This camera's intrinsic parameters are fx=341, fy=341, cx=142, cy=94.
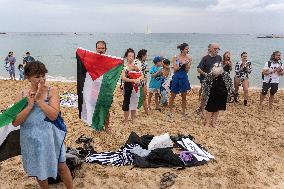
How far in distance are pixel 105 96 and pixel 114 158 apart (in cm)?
127

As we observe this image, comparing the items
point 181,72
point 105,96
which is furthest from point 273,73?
point 105,96

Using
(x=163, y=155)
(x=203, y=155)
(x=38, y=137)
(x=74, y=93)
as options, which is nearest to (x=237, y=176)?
(x=203, y=155)

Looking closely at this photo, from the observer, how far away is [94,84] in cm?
679

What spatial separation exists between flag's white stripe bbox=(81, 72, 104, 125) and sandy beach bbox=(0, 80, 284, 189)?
2.49ft

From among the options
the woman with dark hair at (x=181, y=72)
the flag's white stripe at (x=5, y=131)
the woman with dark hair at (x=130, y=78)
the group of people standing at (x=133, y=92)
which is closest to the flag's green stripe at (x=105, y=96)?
the group of people standing at (x=133, y=92)

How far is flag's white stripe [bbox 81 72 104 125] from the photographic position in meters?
6.71

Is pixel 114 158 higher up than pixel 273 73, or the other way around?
pixel 273 73

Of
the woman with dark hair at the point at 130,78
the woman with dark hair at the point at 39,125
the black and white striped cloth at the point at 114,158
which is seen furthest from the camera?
the woman with dark hair at the point at 130,78

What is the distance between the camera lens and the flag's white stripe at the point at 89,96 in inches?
264

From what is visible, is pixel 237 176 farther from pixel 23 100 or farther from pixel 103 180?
pixel 23 100

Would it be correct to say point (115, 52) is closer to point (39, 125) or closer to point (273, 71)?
point (273, 71)

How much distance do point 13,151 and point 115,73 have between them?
2696 millimetres

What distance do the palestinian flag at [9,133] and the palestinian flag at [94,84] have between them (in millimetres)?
1928

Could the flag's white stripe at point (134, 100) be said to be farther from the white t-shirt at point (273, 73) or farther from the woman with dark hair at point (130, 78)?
the white t-shirt at point (273, 73)
